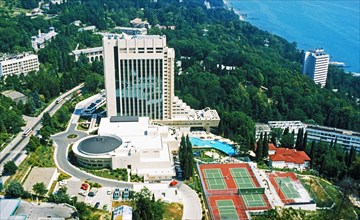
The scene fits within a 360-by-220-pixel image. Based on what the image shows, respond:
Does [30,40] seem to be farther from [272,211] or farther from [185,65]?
[272,211]

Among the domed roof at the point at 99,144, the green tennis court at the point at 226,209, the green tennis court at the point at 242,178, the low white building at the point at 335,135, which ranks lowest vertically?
the low white building at the point at 335,135

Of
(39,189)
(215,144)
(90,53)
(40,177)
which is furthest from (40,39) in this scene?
(39,189)

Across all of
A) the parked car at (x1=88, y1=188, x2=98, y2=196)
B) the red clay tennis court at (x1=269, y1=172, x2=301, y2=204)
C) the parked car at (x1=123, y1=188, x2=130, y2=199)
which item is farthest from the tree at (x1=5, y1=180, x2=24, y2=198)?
the red clay tennis court at (x1=269, y1=172, x2=301, y2=204)

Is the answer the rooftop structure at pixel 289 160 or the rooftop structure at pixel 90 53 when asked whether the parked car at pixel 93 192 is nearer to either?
the rooftop structure at pixel 289 160

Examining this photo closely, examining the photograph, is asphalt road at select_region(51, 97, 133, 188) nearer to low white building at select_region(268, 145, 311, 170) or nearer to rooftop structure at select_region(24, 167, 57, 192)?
rooftop structure at select_region(24, 167, 57, 192)

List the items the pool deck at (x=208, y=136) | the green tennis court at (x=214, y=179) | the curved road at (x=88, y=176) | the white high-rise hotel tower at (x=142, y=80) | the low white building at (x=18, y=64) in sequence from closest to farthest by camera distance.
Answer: the curved road at (x=88, y=176) < the green tennis court at (x=214, y=179) < the white high-rise hotel tower at (x=142, y=80) < the pool deck at (x=208, y=136) < the low white building at (x=18, y=64)

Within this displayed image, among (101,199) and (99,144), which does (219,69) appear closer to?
(99,144)

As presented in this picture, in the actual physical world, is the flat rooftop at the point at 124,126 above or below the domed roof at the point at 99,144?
above

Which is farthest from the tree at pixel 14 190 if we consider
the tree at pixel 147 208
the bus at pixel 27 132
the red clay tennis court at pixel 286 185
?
the red clay tennis court at pixel 286 185
